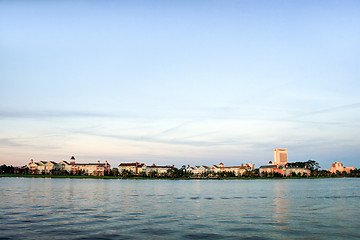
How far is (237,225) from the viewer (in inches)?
1286

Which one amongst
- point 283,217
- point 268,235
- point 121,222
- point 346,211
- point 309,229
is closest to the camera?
point 268,235

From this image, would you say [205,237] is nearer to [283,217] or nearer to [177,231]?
[177,231]

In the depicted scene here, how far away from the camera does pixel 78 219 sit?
35.0m

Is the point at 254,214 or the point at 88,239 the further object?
the point at 254,214

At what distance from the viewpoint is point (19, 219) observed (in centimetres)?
3444

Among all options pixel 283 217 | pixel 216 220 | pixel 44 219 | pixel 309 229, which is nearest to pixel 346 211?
pixel 283 217

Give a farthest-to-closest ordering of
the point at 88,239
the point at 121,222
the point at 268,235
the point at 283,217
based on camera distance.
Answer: the point at 283,217, the point at 121,222, the point at 268,235, the point at 88,239

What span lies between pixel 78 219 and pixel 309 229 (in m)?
24.1

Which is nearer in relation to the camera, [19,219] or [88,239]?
[88,239]

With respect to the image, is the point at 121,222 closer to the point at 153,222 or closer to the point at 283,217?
the point at 153,222

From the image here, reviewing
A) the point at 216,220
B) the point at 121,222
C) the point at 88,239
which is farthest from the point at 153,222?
the point at 88,239

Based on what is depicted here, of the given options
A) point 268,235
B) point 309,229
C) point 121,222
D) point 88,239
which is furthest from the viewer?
point 121,222

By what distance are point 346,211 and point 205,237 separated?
28.0m

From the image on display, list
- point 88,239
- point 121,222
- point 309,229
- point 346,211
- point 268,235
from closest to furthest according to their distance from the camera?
1. point 88,239
2. point 268,235
3. point 309,229
4. point 121,222
5. point 346,211
